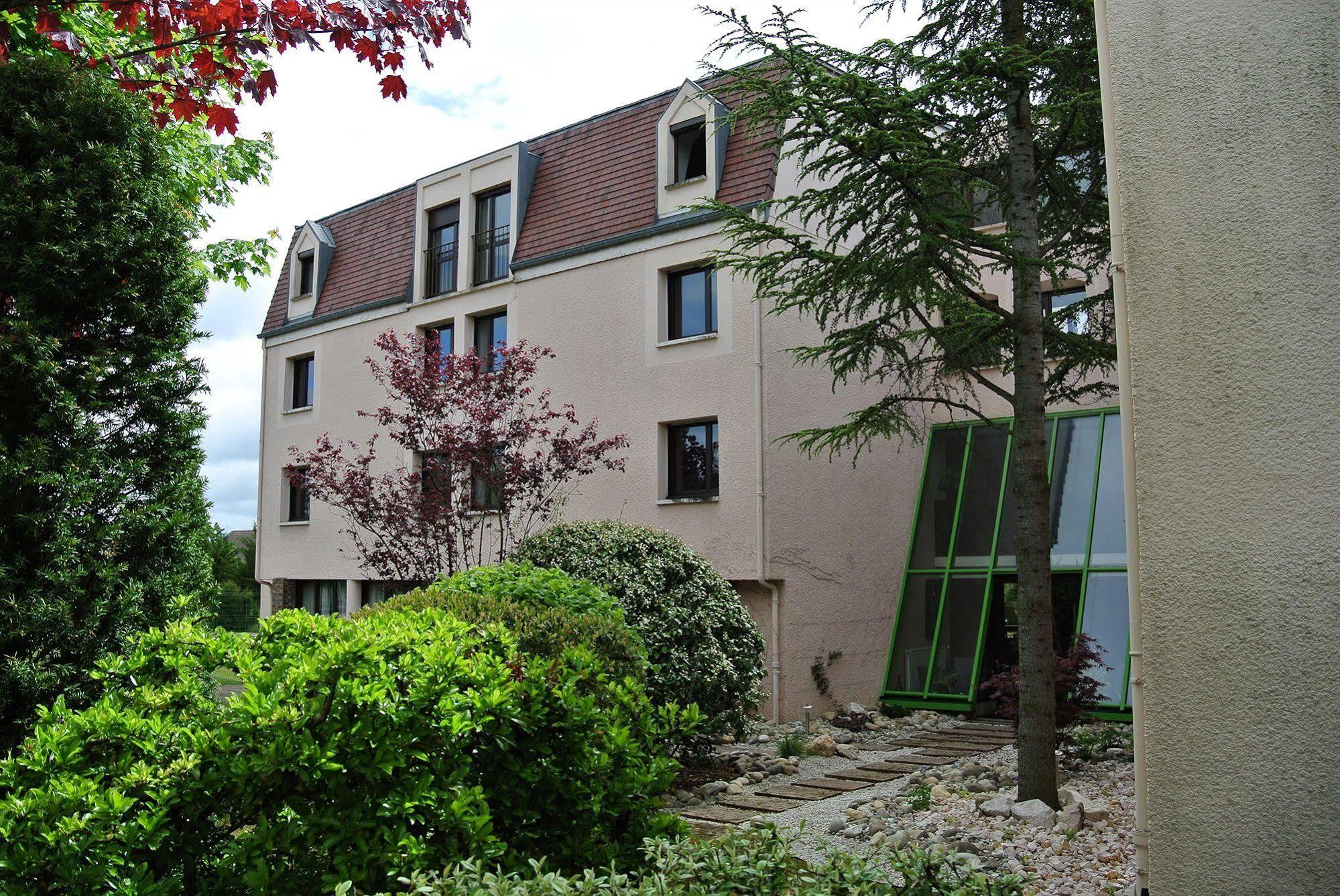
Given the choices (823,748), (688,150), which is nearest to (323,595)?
(688,150)

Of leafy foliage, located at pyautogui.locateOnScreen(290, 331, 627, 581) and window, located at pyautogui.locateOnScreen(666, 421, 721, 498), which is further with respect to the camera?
window, located at pyautogui.locateOnScreen(666, 421, 721, 498)

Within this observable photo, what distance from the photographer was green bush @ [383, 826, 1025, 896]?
134 inches

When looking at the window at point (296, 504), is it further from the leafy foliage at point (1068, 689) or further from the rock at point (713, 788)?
the leafy foliage at point (1068, 689)

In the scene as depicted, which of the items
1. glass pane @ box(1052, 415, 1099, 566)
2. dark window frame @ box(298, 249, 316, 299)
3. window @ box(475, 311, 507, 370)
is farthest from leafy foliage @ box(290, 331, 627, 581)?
dark window frame @ box(298, 249, 316, 299)

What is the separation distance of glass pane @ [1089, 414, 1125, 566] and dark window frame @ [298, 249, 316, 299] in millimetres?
18027

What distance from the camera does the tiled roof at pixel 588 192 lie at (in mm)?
15812

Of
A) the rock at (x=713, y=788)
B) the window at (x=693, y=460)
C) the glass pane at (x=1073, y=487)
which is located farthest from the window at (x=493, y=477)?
the glass pane at (x=1073, y=487)

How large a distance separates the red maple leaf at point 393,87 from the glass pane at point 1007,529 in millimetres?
11534

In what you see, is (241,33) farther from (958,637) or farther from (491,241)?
(491,241)

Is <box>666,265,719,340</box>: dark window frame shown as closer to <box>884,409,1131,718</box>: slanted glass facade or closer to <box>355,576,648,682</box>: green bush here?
<box>884,409,1131,718</box>: slanted glass facade

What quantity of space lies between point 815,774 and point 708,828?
2.72m

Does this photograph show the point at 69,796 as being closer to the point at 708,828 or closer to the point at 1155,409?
the point at 1155,409

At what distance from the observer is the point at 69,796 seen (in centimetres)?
355

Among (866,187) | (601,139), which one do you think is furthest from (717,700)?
(601,139)
